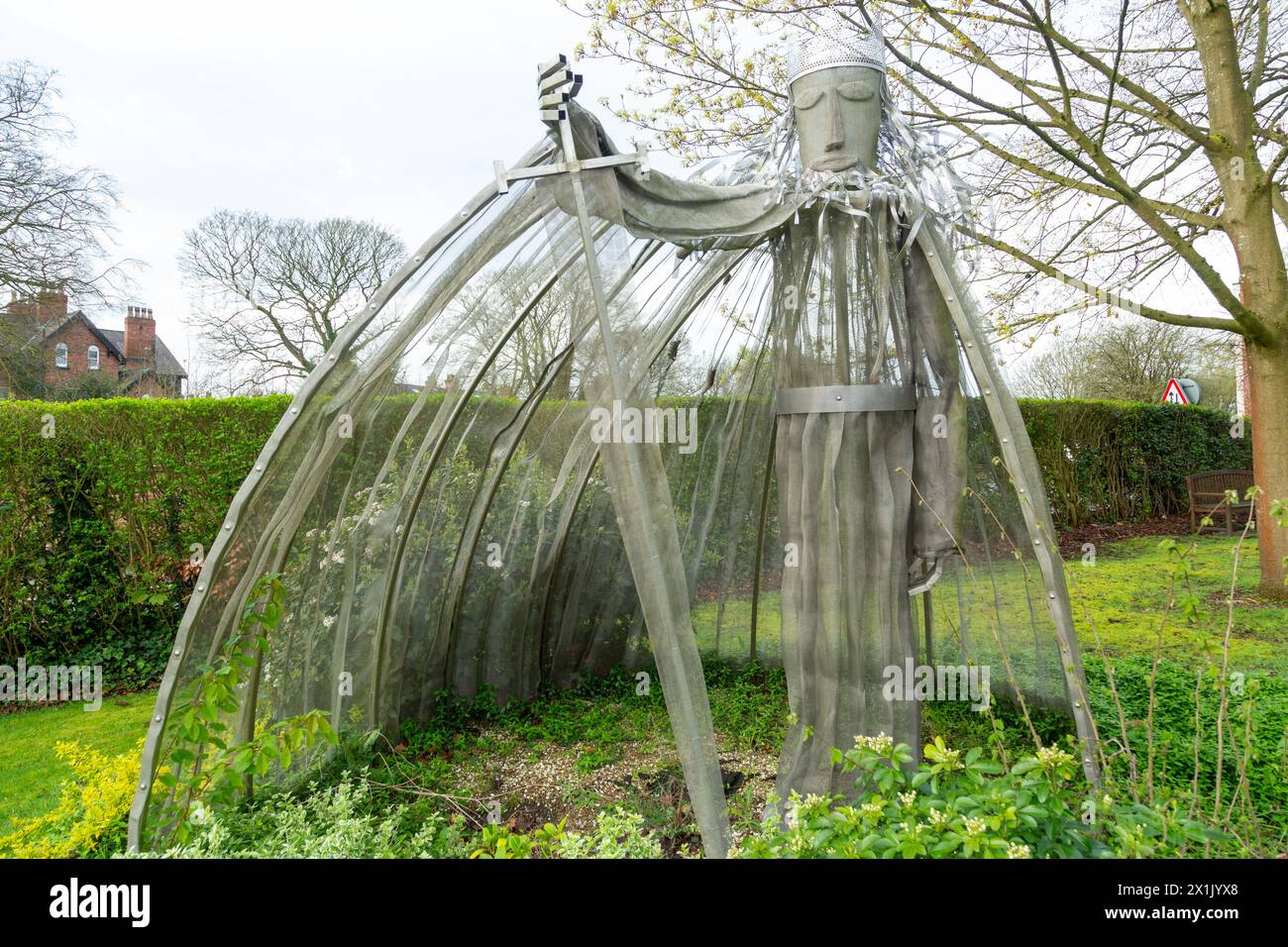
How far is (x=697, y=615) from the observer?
18.3 feet

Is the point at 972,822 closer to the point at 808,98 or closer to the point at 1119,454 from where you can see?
the point at 808,98

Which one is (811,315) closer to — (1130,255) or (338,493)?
(338,493)

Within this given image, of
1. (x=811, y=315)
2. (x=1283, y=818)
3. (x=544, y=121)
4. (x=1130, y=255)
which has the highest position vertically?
(x=1130, y=255)

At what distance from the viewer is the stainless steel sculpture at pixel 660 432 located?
261cm

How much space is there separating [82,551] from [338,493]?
4.11 metres

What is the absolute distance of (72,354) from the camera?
2791 cm

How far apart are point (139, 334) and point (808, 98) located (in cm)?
3152

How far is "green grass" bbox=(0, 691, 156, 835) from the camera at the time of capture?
4.20 meters

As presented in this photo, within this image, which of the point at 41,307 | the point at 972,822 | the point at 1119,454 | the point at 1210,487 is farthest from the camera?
the point at 1119,454

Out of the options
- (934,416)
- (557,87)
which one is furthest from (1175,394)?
(557,87)

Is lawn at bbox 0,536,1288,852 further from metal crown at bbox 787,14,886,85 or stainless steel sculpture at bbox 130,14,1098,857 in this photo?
metal crown at bbox 787,14,886,85

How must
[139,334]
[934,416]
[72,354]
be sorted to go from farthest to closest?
1. [139,334]
2. [72,354]
3. [934,416]

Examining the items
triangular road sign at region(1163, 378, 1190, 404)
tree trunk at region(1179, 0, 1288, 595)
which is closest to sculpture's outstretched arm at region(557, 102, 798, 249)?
tree trunk at region(1179, 0, 1288, 595)
